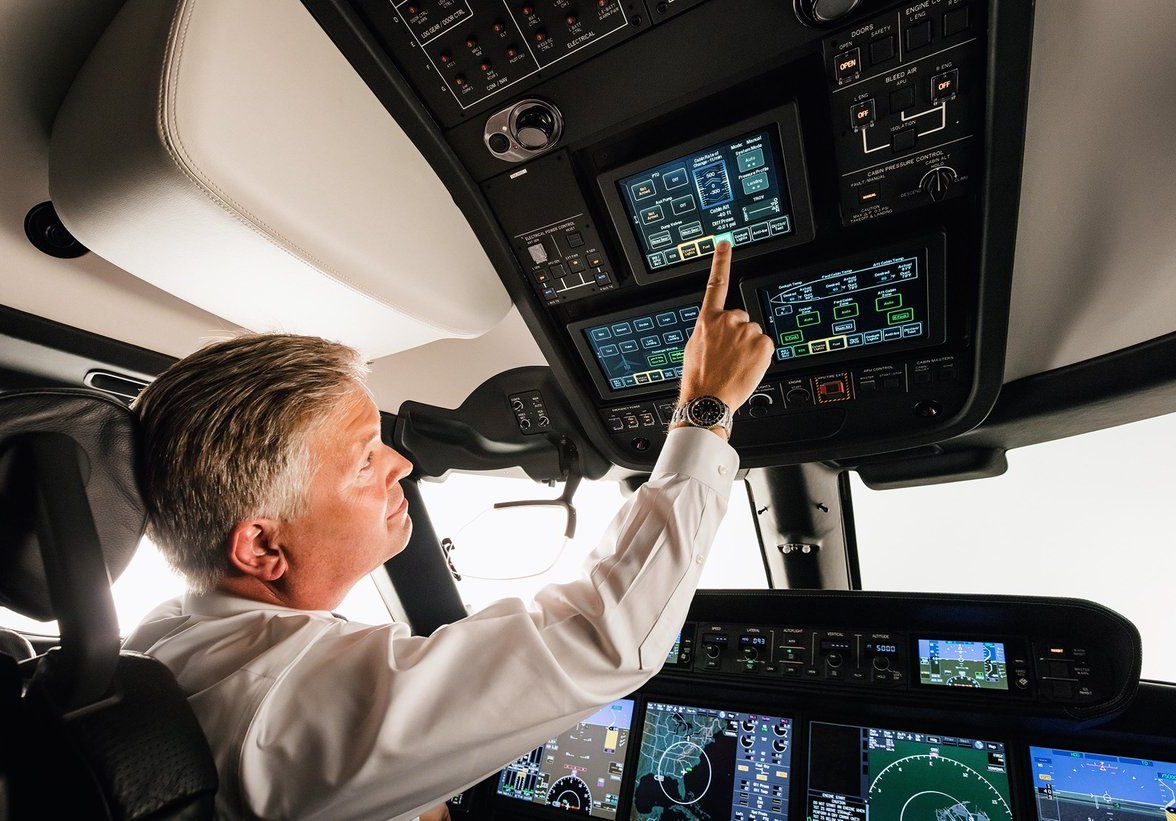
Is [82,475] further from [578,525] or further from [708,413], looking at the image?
[578,525]

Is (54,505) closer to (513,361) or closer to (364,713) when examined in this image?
(364,713)

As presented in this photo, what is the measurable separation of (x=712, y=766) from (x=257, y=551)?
4.23ft

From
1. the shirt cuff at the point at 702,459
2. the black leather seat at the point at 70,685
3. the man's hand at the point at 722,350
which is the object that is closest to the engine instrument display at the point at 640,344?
the man's hand at the point at 722,350

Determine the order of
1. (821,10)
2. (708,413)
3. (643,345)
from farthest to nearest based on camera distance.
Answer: (643,345) < (708,413) < (821,10)

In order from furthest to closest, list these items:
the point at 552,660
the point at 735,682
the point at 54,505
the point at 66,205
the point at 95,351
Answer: the point at 735,682
the point at 95,351
the point at 66,205
the point at 552,660
the point at 54,505

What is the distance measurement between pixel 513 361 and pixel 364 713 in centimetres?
125

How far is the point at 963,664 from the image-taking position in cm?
152

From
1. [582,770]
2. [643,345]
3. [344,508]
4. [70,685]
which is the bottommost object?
[582,770]

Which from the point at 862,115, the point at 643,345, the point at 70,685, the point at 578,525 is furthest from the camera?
the point at 578,525

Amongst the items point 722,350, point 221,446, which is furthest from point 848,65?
point 221,446

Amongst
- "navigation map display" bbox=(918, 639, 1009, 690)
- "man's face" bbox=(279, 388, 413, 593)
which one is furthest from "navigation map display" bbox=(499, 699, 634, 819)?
"man's face" bbox=(279, 388, 413, 593)

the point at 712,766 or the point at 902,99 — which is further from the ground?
the point at 902,99

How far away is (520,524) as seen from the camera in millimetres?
2064

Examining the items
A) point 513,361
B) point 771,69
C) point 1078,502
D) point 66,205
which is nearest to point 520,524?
A: point 513,361
